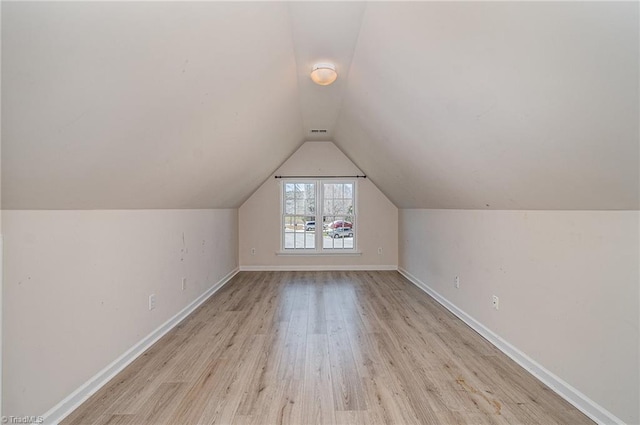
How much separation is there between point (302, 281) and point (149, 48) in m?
4.20

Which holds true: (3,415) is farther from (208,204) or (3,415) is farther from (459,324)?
(459,324)

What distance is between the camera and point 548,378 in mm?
2090

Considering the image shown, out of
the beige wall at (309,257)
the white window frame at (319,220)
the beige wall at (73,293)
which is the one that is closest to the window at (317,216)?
the white window frame at (319,220)

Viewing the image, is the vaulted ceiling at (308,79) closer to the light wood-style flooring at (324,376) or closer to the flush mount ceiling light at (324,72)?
the flush mount ceiling light at (324,72)

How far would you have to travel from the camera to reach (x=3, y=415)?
1.47 meters

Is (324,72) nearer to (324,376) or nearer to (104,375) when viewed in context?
(324,376)

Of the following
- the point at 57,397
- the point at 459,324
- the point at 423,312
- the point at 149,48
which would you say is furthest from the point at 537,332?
the point at 57,397

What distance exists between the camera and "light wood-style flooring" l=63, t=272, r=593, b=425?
70.9 inches

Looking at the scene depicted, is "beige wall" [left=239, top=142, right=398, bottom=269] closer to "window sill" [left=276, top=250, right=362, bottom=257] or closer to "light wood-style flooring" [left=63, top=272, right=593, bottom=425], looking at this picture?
"window sill" [left=276, top=250, right=362, bottom=257]

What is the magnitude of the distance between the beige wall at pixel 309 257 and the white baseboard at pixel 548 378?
2.66 metres

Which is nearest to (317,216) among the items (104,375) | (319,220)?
(319,220)

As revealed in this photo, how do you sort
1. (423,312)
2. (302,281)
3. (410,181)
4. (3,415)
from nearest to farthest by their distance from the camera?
(3,415)
(423,312)
(410,181)
(302,281)

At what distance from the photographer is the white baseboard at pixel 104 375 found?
1.73 m

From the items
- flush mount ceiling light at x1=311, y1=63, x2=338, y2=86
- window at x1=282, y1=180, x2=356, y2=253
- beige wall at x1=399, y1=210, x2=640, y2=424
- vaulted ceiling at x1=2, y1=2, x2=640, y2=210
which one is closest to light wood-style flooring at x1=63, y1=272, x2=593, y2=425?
beige wall at x1=399, y1=210, x2=640, y2=424
